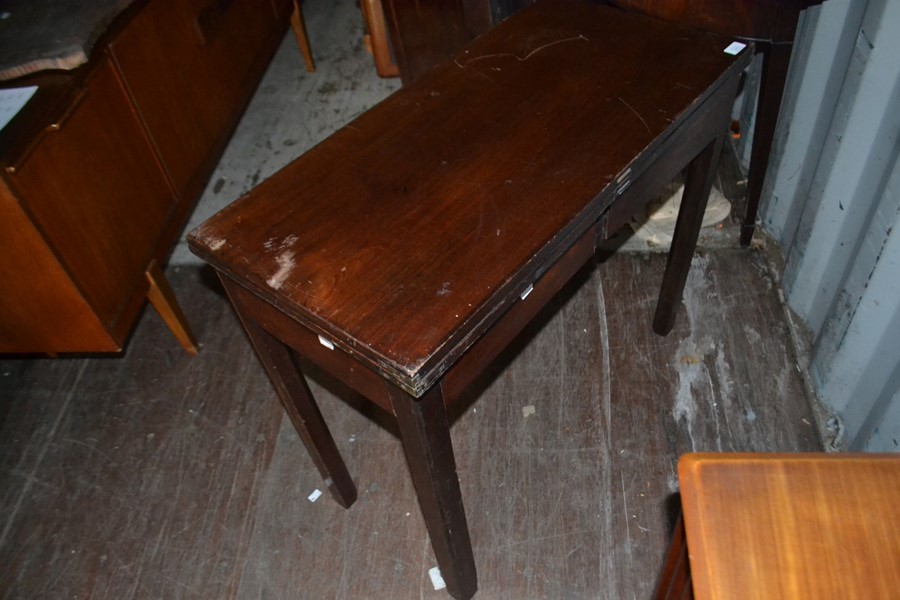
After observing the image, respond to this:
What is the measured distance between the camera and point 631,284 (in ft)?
6.14

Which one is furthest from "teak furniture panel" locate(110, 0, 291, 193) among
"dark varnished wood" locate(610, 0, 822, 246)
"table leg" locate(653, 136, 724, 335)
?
"table leg" locate(653, 136, 724, 335)

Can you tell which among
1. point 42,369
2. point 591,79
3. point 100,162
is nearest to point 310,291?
point 591,79

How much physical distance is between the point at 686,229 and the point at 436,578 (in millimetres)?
867

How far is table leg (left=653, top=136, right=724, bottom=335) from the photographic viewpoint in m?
1.39

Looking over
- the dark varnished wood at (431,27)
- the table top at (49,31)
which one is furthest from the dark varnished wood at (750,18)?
the table top at (49,31)

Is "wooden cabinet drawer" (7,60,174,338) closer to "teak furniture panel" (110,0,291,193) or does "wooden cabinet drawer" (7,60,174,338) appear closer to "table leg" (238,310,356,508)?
"teak furniture panel" (110,0,291,193)

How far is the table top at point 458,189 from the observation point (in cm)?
89

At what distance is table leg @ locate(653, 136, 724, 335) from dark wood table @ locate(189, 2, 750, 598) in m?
0.08

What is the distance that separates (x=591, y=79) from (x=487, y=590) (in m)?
0.95

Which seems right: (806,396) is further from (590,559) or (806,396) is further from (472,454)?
(472,454)

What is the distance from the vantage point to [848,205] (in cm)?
146

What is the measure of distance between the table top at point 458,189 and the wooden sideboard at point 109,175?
1.43 feet

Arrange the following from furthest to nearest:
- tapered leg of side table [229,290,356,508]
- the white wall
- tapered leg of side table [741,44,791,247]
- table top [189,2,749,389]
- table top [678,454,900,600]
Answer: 1. tapered leg of side table [741,44,791,247]
2. the white wall
3. tapered leg of side table [229,290,356,508]
4. table top [189,2,749,389]
5. table top [678,454,900,600]

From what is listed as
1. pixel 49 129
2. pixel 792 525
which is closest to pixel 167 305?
pixel 49 129
